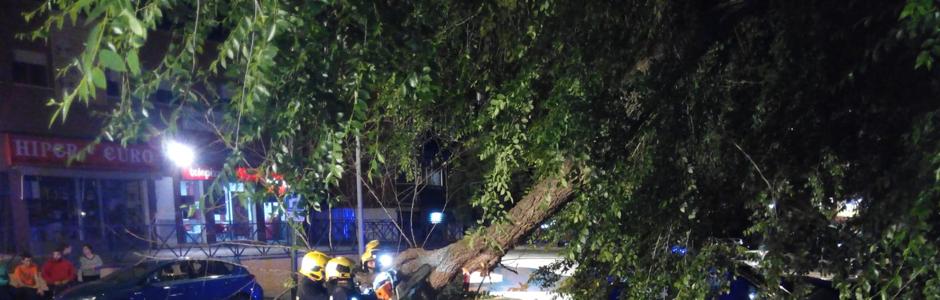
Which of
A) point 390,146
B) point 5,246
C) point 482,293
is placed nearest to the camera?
point 390,146

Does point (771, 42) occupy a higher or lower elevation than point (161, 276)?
higher

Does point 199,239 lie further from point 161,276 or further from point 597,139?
point 597,139

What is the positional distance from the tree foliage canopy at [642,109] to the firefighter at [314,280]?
1049mm

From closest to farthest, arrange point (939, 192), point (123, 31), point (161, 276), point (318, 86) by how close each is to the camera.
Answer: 1. point (123, 31)
2. point (939, 192)
3. point (318, 86)
4. point (161, 276)

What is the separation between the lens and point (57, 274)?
45.9 ft

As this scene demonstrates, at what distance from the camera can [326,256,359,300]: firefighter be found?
6.06 m

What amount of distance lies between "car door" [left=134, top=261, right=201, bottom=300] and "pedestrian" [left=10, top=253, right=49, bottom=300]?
185cm

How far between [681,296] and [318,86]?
2.91 m

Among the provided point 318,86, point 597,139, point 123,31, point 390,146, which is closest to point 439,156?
point 390,146

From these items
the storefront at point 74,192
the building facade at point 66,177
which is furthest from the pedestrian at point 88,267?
the storefront at point 74,192

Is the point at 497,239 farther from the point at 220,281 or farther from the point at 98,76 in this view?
the point at 220,281

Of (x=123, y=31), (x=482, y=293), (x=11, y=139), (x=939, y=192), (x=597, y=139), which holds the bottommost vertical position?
(x=482, y=293)

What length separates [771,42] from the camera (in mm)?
5832

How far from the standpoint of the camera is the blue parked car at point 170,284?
1323 cm
